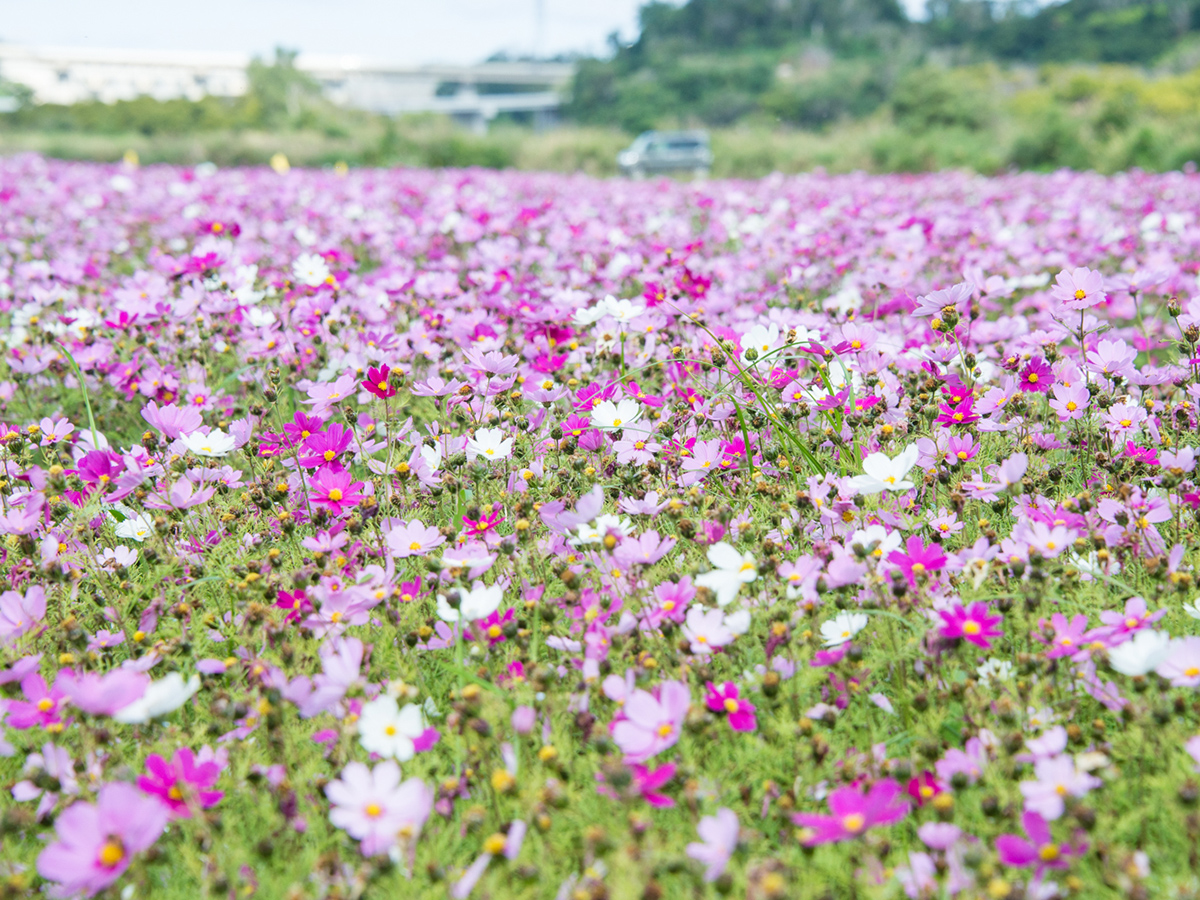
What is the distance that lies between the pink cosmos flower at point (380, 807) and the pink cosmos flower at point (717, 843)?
0.36 metres

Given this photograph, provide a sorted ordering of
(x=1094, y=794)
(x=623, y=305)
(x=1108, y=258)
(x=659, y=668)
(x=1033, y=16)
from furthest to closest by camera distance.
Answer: (x=1033, y=16), (x=1108, y=258), (x=623, y=305), (x=659, y=668), (x=1094, y=794)

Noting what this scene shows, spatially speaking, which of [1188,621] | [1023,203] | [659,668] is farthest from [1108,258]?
[659,668]

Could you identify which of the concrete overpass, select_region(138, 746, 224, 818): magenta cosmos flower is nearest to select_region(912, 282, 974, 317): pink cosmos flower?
select_region(138, 746, 224, 818): magenta cosmos flower

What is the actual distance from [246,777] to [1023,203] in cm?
617

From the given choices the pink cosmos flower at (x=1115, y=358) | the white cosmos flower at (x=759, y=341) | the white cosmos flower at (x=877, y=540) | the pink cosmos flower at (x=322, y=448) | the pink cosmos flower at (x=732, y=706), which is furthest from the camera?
the white cosmos flower at (x=759, y=341)

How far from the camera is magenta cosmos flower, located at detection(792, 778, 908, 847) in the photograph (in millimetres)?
1062

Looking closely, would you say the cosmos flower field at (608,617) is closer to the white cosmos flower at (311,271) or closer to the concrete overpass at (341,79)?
the white cosmos flower at (311,271)

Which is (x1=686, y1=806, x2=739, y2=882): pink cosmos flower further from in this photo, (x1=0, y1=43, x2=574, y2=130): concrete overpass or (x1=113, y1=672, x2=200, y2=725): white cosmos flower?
(x1=0, y1=43, x2=574, y2=130): concrete overpass

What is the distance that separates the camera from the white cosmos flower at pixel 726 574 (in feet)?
4.72

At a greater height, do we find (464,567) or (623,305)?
(623,305)

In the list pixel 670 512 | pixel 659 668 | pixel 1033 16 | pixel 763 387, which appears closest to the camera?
pixel 659 668

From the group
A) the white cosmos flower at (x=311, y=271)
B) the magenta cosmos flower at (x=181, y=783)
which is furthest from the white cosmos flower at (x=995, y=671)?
the white cosmos flower at (x=311, y=271)

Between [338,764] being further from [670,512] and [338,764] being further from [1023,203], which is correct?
[1023,203]

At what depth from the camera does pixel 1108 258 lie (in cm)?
436
